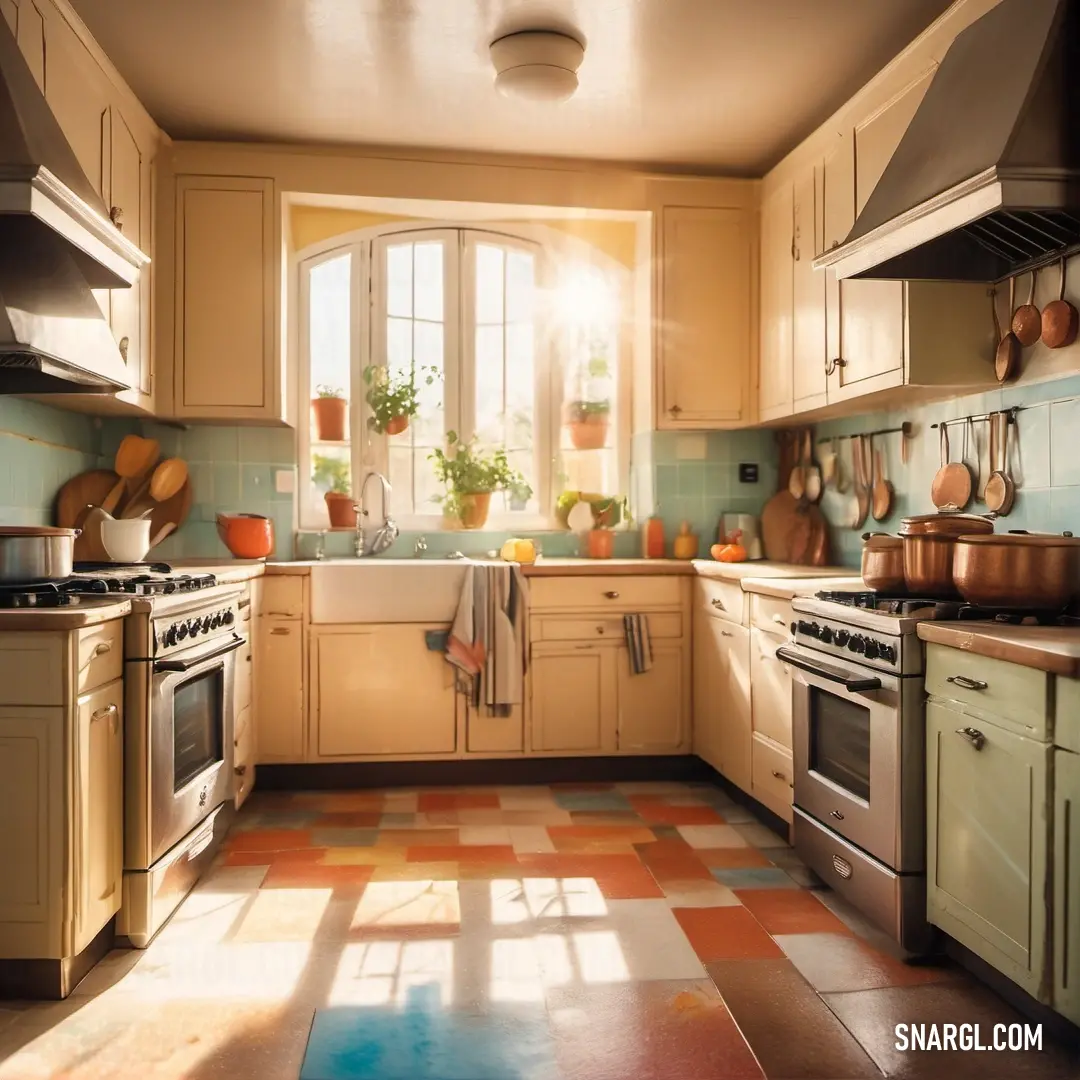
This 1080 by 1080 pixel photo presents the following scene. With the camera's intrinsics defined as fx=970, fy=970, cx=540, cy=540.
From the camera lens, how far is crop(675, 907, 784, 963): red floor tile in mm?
2348

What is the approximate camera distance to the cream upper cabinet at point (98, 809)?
2.15 metres

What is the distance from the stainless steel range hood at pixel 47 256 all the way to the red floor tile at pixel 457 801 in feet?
5.96

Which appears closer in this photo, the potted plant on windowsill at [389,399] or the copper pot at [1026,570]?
the copper pot at [1026,570]

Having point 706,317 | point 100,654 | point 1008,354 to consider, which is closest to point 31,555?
point 100,654

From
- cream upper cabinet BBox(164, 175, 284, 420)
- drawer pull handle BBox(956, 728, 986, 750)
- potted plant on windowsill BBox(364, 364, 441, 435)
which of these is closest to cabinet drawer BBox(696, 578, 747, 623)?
drawer pull handle BBox(956, 728, 986, 750)

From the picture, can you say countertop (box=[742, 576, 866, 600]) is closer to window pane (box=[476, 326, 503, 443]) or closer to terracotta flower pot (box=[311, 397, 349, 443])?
window pane (box=[476, 326, 503, 443])

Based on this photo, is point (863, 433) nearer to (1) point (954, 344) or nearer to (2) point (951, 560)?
(1) point (954, 344)

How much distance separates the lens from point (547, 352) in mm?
4562

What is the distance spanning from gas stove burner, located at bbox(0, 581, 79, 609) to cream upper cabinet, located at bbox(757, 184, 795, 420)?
105 inches

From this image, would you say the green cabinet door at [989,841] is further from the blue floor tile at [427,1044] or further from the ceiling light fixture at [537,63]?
the ceiling light fixture at [537,63]

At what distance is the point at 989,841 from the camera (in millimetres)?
2020

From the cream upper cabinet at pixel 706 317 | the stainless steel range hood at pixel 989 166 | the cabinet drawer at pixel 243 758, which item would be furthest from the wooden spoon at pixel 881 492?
the cabinet drawer at pixel 243 758

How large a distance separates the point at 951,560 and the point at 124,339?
2.74 m

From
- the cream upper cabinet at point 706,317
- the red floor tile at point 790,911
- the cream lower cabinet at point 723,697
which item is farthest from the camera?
the cream upper cabinet at point 706,317
